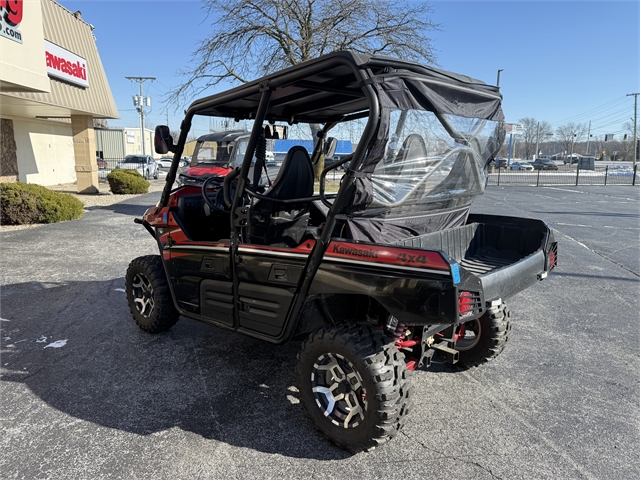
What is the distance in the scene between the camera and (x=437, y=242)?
3318 millimetres

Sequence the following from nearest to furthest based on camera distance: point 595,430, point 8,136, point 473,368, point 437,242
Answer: point 595,430 < point 437,242 < point 473,368 < point 8,136

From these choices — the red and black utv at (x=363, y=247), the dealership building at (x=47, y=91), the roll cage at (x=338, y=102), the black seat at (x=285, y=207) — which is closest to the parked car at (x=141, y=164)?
the dealership building at (x=47, y=91)

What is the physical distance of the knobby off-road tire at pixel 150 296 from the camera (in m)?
4.18

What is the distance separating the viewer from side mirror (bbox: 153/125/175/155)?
3523mm

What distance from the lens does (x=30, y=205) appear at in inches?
425

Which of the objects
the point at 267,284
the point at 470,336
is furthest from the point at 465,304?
the point at 470,336

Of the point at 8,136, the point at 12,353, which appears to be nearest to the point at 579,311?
the point at 12,353

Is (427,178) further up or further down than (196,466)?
further up

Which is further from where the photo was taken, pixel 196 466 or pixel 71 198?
pixel 71 198

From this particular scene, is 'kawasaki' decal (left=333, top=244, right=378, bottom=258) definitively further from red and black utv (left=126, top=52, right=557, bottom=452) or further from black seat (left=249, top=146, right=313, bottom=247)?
black seat (left=249, top=146, right=313, bottom=247)

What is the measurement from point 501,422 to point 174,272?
110 inches

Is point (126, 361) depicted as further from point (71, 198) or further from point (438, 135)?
point (71, 198)

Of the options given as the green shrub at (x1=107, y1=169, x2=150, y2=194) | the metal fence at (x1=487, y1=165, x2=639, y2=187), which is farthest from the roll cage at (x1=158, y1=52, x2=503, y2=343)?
the metal fence at (x1=487, y1=165, x2=639, y2=187)

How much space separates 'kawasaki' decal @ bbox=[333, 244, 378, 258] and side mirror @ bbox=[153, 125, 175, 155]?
1782mm
